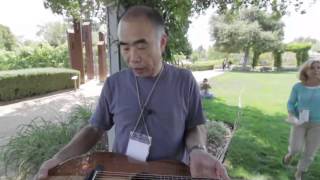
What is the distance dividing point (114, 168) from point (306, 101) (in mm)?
3492

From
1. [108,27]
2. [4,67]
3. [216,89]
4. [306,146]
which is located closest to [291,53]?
[216,89]

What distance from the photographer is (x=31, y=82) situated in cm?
1188

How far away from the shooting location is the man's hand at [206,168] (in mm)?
1227

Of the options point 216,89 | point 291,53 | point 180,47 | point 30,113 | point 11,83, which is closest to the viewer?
point 180,47

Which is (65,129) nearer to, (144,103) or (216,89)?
(144,103)

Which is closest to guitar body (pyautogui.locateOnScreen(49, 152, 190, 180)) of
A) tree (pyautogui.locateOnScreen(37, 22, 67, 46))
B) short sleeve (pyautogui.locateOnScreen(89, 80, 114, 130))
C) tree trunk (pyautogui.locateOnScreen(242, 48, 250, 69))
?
short sleeve (pyautogui.locateOnScreen(89, 80, 114, 130))

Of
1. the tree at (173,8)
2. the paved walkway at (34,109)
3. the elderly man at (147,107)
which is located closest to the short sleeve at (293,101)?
the tree at (173,8)

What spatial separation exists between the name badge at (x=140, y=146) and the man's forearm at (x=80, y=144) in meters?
0.18

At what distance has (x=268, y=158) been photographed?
4.87 metres

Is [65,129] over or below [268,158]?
over

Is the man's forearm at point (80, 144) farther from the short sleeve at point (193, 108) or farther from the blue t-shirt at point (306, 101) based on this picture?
the blue t-shirt at point (306, 101)

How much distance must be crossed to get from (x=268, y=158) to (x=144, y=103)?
154 inches

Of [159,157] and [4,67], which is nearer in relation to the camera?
[159,157]

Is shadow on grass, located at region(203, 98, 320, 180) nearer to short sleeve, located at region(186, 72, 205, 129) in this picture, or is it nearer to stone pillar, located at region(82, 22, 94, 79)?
short sleeve, located at region(186, 72, 205, 129)
